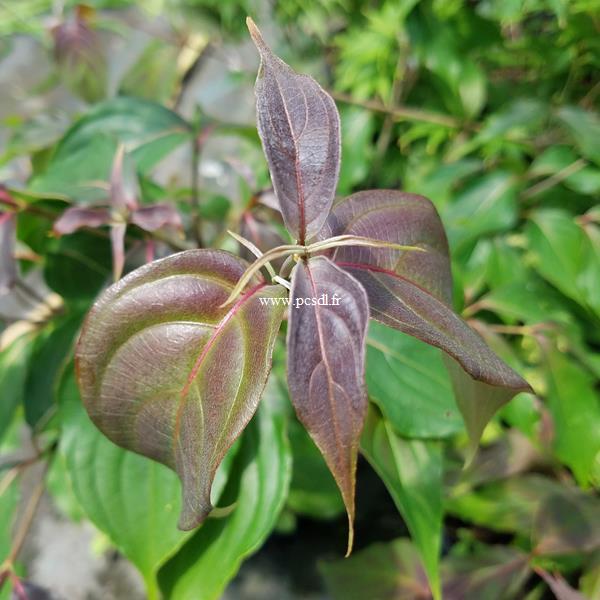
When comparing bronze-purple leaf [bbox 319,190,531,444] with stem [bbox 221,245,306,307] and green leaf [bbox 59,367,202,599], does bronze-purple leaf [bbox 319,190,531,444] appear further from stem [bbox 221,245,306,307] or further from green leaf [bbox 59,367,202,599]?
green leaf [bbox 59,367,202,599]

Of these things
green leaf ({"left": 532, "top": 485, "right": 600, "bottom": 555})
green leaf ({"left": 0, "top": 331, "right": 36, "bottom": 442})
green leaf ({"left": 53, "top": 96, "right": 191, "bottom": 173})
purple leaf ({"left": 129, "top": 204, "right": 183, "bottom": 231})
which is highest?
purple leaf ({"left": 129, "top": 204, "right": 183, "bottom": 231})

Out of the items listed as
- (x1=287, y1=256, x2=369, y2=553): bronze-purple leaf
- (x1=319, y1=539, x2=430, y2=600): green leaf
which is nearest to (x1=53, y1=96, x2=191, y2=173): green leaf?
(x1=287, y1=256, x2=369, y2=553): bronze-purple leaf

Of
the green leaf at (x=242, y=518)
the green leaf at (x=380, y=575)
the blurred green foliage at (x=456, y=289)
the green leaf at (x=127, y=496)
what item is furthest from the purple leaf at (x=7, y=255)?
the green leaf at (x=380, y=575)

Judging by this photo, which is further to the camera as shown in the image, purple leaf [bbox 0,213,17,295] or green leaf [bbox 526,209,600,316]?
green leaf [bbox 526,209,600,316]

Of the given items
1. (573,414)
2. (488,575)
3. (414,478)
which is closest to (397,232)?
(414,478)

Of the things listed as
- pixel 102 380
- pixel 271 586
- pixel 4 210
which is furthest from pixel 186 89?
pixel 102 380

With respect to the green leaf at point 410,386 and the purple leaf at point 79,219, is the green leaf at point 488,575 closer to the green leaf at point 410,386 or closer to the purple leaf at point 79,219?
the green leaf at point 410,386

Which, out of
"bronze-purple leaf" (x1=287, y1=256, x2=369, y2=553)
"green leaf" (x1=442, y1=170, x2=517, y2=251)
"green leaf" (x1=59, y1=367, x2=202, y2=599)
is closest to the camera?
"bronze-purple leaf" (x1=287, y1=256, x2=369, y2=553)
